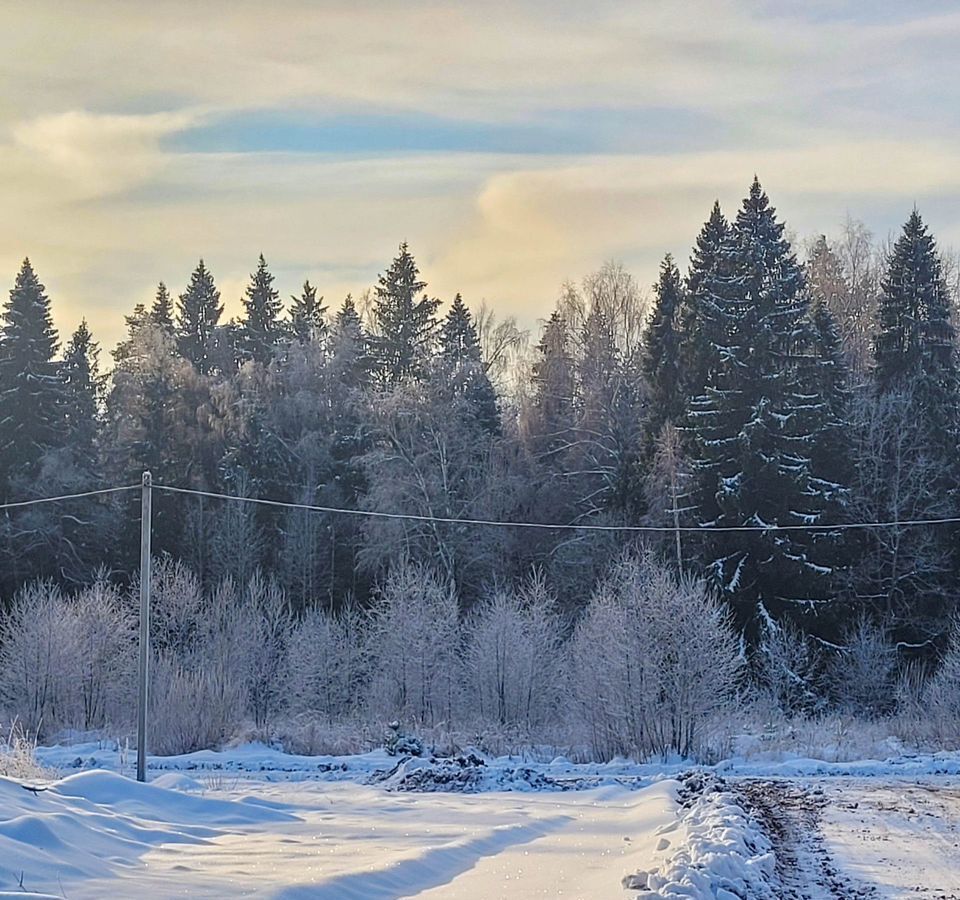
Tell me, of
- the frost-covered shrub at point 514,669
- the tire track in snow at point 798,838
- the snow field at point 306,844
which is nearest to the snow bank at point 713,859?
the tire track in snow at point 798,838

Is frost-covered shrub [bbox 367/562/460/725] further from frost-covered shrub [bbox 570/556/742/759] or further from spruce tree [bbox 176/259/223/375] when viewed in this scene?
spruce tree [bbox 176/259/223/375]

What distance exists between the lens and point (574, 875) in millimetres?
12078

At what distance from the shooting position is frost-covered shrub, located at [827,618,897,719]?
1501 inches

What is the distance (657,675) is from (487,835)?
14.1 m

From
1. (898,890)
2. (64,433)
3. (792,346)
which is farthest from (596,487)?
(898,890)

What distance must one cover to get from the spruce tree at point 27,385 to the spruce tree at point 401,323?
14.3 meters

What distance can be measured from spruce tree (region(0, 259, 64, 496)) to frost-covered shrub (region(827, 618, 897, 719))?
103 feet

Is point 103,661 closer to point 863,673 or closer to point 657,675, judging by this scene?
point 657,675

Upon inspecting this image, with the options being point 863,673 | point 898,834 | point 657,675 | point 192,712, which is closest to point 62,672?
point 192,712

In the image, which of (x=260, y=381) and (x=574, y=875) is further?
(x=260, y=381)

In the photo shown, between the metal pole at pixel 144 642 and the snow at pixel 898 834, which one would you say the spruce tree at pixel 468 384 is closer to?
the metal pole at pixel 144 642

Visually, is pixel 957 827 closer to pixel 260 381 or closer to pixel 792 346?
pixel 792 346

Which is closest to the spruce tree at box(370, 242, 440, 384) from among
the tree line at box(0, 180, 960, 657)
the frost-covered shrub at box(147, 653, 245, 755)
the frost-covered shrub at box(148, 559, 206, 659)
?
the tree line at box(0, 180, 960, 657)

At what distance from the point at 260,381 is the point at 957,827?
1621 inches
